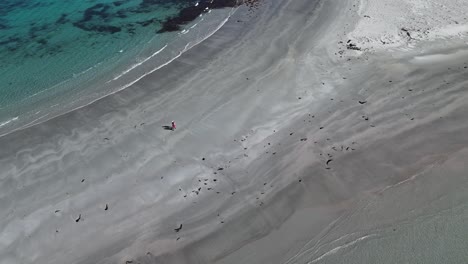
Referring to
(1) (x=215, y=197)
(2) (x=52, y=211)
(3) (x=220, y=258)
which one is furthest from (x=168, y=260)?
(2) (x=52, y=211)

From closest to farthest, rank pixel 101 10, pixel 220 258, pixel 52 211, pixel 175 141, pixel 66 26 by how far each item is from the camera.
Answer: pixel 220 258
pixel 52 211
pixel 175 141
pixel 66 26
pixel 101 10

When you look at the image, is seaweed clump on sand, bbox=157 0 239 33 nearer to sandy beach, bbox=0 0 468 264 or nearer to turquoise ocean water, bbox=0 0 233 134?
turquoise ocean water, bbox=0 0 233 134

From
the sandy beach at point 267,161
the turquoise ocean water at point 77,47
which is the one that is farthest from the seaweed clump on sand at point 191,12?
the sandy beach at point 267,161

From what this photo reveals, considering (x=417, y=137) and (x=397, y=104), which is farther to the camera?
(x=397, y=104)

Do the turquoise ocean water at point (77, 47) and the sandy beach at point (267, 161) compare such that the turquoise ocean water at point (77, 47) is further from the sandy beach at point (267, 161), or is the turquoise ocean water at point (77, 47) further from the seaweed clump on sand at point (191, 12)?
the sandy beach at point (267, 161)

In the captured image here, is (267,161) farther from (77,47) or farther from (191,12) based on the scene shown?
(191,12)

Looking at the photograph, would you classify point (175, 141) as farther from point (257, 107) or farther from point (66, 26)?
point (66, 26)
